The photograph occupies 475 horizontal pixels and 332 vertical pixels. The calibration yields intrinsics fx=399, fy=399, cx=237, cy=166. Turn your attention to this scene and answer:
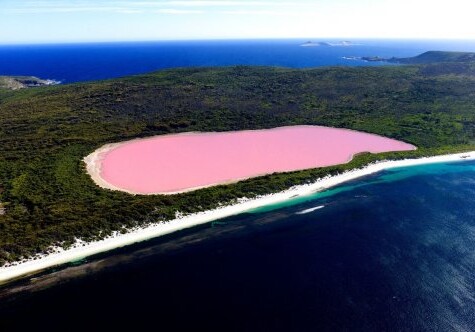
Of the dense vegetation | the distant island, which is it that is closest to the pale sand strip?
the dense vegetation

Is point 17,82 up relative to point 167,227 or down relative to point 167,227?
down

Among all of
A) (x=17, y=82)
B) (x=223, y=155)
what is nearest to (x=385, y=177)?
(x=223, y=155)

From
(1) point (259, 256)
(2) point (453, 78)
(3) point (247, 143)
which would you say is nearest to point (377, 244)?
(1) point (259, 256)

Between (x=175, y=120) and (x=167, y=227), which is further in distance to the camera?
(x=175, y=120)

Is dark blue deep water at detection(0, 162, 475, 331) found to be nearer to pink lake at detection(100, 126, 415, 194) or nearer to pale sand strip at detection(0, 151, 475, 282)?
pale sand strip at detection(0, 151, 475, 282)

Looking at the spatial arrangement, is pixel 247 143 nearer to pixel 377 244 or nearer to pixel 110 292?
pixel 377 244

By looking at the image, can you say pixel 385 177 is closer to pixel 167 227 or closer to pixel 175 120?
pixel 167 227
